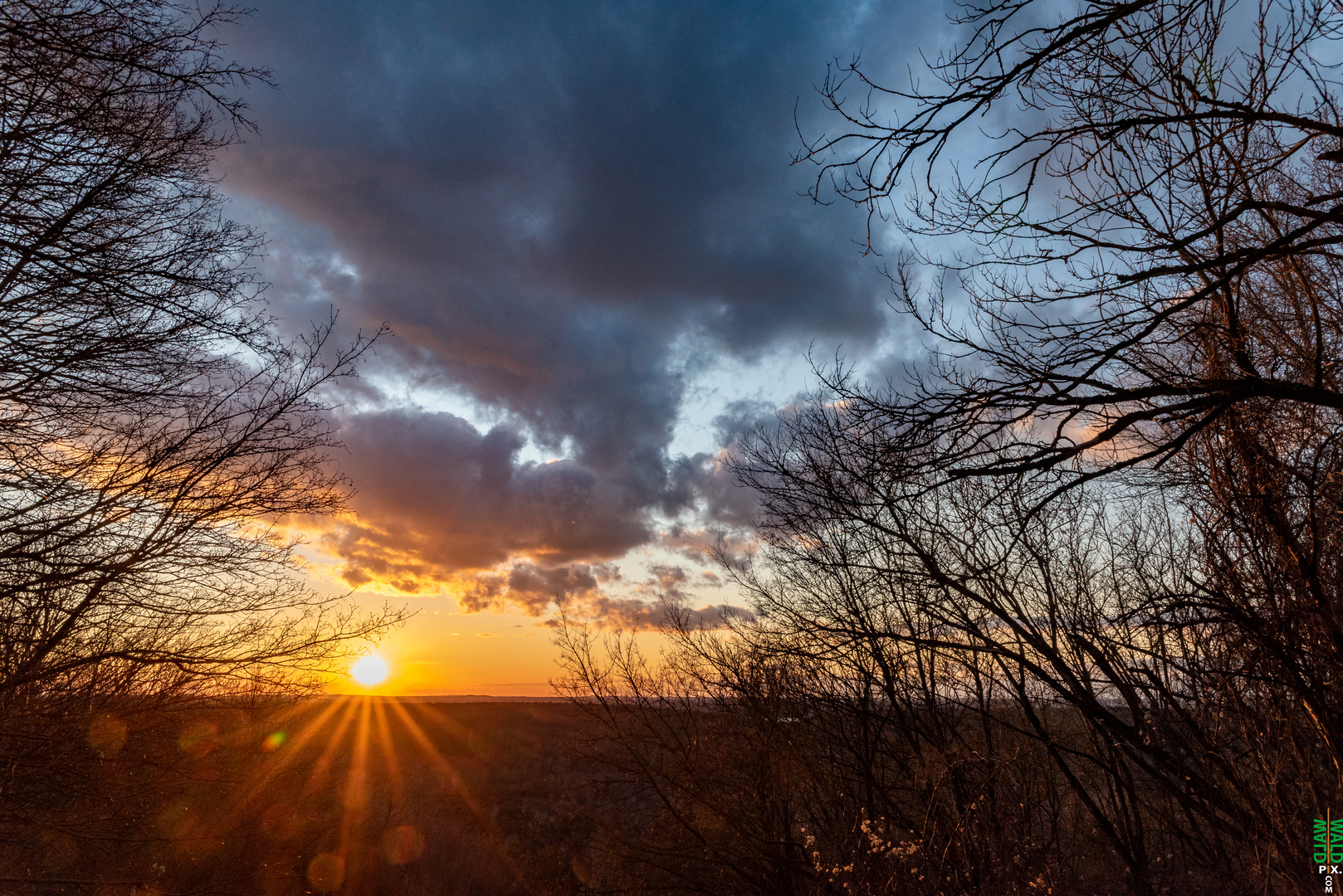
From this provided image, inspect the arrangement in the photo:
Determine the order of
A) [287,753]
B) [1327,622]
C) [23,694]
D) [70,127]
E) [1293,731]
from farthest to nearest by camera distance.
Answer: [287,753]
[23,694]
[1293,731]
[1327,622]
[70,127]

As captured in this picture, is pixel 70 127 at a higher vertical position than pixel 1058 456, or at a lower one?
higher

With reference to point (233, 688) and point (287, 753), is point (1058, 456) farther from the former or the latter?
point (287, 753)

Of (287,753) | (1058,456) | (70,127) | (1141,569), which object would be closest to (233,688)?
(70,127)

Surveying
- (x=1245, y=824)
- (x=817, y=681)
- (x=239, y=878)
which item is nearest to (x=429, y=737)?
(x=239, y=878)

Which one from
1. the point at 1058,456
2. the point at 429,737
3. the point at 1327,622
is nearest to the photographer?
the point at 1058,456

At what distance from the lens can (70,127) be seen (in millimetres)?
3578

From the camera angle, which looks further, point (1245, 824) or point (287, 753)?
point (287, 753)

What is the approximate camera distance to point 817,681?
10383 mm

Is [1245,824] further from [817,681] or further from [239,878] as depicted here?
[239,878]

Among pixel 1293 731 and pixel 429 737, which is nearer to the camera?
pixel 1293 731

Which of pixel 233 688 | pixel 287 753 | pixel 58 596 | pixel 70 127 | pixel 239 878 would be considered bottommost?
pixel 239 878

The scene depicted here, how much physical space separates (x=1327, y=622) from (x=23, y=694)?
386 inches

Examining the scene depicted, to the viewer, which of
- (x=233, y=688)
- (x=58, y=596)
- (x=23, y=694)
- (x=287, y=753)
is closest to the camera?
(x=58, y=596)

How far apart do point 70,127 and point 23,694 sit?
16.5 feet
